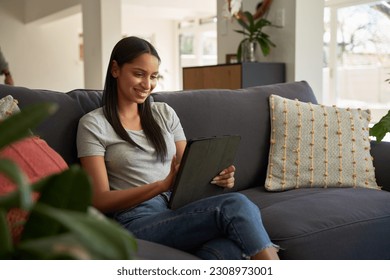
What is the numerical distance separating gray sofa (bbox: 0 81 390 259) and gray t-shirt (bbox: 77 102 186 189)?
107mm

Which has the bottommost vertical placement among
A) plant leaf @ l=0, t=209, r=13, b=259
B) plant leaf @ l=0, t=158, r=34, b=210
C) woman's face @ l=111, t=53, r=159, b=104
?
plant leaf @ l=0, t=209, r=13, b=259

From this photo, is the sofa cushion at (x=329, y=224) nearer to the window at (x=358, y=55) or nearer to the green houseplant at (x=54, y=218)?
the green houseplant at (x=54, y=218)

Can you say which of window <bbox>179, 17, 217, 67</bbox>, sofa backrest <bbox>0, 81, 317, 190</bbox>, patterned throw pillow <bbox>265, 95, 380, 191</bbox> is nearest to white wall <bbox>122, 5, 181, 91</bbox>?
window <bbox>179, 17, 217, 67</bbox>

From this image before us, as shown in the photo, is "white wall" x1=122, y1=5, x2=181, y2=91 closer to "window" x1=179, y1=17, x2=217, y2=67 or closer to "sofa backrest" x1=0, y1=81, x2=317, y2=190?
"window" x1=179, y1=17, x2=217, y2=67

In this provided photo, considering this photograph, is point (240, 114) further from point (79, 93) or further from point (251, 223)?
A: point (251, 223)

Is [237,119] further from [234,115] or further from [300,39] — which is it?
[300,39]

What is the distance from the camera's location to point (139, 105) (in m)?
1.68

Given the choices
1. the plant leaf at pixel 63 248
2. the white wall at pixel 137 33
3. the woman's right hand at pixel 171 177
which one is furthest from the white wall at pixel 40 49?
the plant leaf at pixel 63 248

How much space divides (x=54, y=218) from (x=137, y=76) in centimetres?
128

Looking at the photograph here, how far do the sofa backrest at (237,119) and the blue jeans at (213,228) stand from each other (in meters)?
0.62

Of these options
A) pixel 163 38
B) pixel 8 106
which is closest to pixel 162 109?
pixel 8 106

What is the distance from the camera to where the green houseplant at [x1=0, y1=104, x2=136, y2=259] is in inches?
13.0

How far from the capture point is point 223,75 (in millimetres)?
3783

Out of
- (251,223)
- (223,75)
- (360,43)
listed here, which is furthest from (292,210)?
(360,43)
